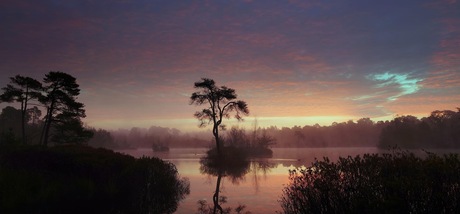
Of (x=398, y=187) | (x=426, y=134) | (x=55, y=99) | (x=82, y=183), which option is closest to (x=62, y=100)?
(x=55, y=99)

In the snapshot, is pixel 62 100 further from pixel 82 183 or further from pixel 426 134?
pixel 426 134

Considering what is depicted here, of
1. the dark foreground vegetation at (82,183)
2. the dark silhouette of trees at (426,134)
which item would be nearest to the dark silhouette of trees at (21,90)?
the dark foreground vegetation at (82,183)

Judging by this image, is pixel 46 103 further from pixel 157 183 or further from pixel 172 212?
pixel 172 212

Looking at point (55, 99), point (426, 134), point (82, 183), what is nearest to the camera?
point (82, 183)

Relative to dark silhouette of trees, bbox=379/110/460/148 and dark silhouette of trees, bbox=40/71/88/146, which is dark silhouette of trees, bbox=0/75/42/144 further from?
dark silhouette of trees, bbox=379/110/460/148

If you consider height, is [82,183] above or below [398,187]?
below

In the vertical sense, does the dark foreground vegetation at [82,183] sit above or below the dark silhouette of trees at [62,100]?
below

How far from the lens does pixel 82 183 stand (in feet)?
67.3

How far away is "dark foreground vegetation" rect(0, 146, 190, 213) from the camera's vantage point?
17156mm

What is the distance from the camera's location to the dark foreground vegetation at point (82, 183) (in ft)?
56.3

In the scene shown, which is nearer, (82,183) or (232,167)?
(82,183)

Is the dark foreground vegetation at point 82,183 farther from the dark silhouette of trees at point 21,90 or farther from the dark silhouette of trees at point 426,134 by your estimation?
the dark silhouette of trees at point 426,134

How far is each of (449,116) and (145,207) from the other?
147463 mm

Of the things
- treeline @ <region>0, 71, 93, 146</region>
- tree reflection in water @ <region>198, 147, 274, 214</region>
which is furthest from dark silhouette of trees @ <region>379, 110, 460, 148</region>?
treeline @ <region>0, 71, 93, 146</region>
